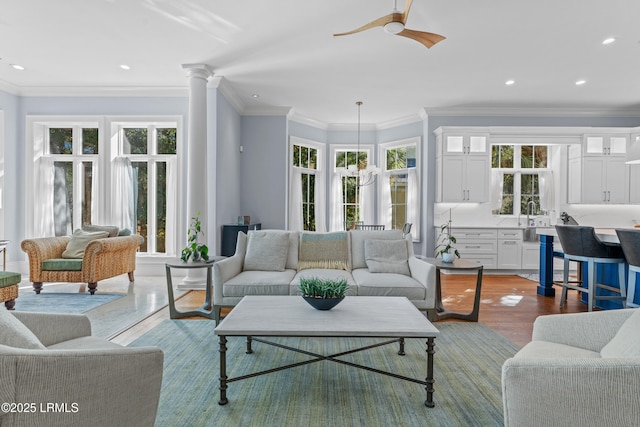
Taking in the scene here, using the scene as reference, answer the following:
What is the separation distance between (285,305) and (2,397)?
65.3 inches

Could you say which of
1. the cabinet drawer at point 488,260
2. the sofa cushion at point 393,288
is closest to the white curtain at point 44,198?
the sofa cushion at point 393,288

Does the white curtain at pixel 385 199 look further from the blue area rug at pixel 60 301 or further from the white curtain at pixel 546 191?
the blue area rug at pixel 60 301

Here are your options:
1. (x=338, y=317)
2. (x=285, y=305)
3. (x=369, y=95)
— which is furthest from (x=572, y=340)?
(x=369, y=95)

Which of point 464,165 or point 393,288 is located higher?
point 464,165

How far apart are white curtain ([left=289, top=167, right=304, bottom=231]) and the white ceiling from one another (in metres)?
1.49

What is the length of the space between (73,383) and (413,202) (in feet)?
22.5

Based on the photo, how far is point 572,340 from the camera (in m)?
1.78

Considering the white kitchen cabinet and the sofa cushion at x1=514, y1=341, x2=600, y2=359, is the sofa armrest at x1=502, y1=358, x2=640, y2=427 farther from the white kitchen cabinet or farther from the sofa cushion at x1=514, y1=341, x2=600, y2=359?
the white kitchen cabinet

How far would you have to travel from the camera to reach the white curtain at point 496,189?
6992 mm

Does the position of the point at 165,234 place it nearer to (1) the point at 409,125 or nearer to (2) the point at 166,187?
(2) the point at 166,187

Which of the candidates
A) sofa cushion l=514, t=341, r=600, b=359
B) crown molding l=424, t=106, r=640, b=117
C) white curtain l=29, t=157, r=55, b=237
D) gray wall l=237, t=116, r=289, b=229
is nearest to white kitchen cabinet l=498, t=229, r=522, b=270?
crown molding l=424, t=106, r=640, b=117

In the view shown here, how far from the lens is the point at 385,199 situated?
25.8 ft

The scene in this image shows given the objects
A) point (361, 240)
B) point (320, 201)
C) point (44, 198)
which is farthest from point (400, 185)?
point (44, 198)

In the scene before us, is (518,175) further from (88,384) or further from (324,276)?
(88,384)
